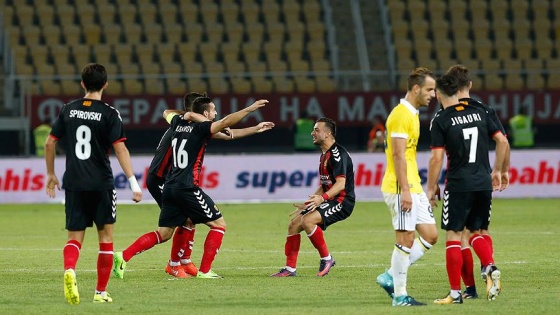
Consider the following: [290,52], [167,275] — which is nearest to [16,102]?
[290,52]

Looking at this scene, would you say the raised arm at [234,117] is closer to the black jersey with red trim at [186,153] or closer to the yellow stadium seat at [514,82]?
the black jersey with red trim at [186,153]

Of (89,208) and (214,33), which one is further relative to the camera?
(214,33)

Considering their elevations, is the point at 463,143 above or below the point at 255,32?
above

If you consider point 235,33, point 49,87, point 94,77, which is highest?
point 94,77

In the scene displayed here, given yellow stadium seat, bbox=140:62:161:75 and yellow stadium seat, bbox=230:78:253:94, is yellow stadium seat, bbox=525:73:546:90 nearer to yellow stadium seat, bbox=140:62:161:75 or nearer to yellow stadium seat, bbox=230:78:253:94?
yellow stadium seat, bbox=230:78:253:94

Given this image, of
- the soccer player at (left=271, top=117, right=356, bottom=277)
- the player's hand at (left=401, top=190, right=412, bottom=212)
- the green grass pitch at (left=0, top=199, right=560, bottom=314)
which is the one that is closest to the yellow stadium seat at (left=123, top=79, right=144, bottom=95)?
the green grass pitch at (left=0, top=199, right=560, bottom=314)

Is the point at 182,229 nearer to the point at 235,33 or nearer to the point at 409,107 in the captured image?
the point at 409,107

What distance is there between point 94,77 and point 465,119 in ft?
10.5

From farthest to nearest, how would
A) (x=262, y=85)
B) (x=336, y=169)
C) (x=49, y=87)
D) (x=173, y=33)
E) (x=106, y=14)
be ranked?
A: (x=106, y=14), (x=173, y=33), (x=262, y=85), (x=49, y=87), (x=336, y=169)

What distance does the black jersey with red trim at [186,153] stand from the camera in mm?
13086

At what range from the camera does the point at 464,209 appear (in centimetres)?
1085

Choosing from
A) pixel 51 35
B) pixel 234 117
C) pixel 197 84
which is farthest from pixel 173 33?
pixel 234 117

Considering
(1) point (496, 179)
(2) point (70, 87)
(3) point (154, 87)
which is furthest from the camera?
(3) point (154, 87)

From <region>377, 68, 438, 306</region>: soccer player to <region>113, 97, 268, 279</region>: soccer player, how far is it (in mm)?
2958
